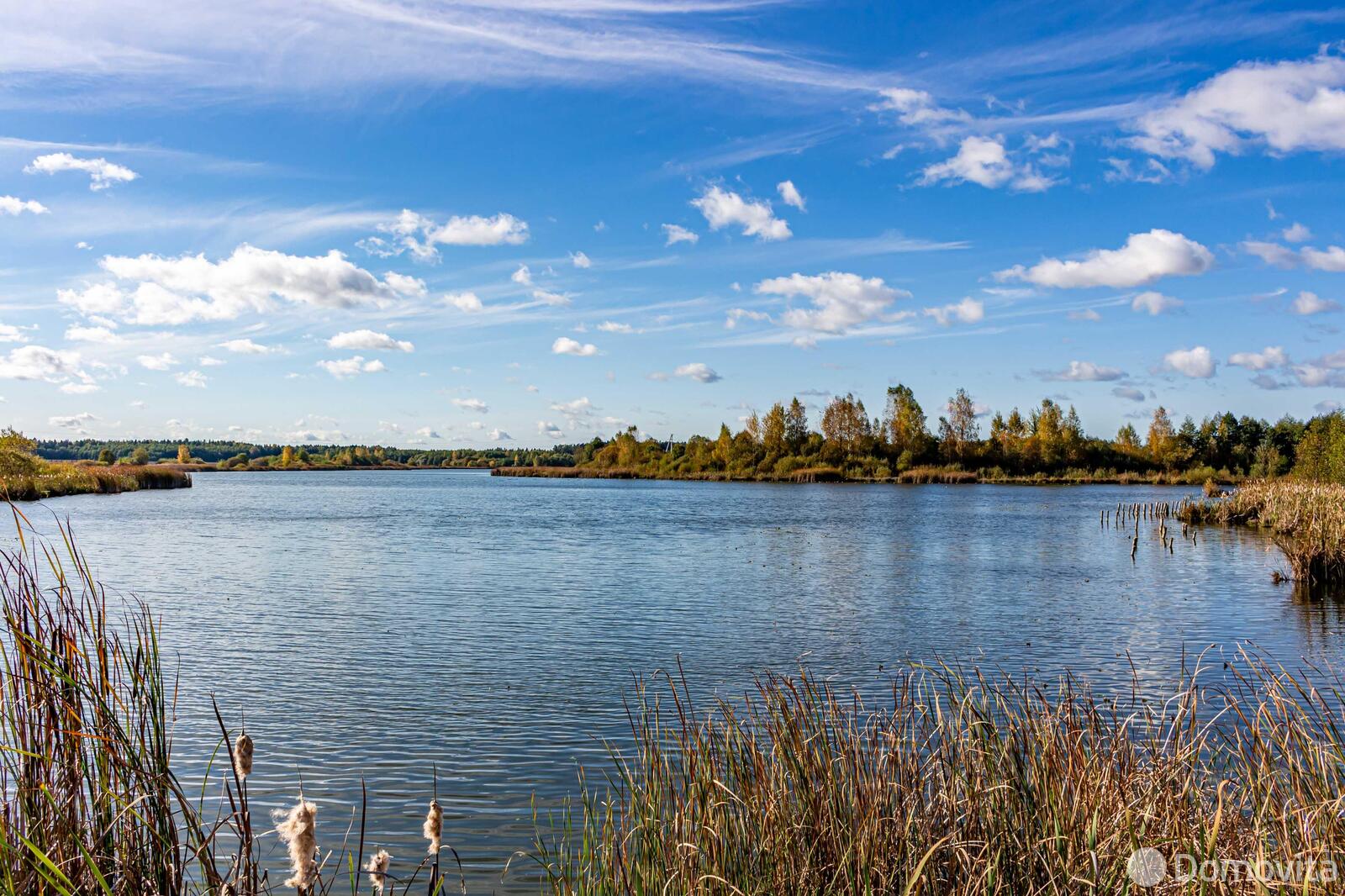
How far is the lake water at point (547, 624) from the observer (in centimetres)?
925

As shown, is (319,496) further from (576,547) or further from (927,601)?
(927,601)

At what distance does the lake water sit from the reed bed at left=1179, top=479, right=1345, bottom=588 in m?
1.10

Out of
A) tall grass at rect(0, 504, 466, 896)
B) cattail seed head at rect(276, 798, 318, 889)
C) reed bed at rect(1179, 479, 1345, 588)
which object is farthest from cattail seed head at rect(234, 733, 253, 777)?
reed bed at rect(1179, 479, 1345, 588)

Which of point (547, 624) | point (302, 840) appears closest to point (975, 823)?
point (302, 840)

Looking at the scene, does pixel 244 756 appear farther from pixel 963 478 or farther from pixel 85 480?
pixel 963 478

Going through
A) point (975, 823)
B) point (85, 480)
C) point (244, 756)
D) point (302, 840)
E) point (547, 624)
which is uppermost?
point (244, 756)

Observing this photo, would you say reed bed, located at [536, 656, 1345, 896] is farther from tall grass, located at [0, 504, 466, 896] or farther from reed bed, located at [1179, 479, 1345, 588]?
reed bed, located at [1179, 479, 1345, 588]

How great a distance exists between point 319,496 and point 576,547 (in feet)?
155

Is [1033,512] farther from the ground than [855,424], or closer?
closer

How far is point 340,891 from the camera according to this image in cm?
662

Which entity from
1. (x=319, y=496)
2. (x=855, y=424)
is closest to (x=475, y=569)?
(x=319, y=496)

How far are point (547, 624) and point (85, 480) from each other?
59.0 meters

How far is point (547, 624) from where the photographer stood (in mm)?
16641

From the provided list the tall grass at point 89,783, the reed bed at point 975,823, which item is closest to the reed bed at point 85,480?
the tall grass at point 89,783
